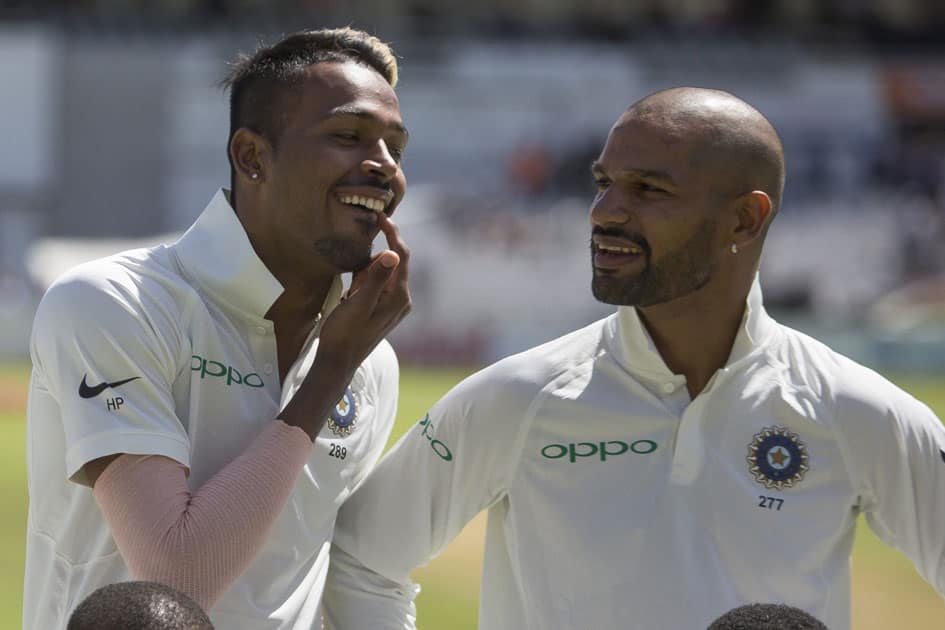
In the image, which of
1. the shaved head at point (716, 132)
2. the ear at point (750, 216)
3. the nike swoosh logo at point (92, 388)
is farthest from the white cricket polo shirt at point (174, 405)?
the ear at point (750, 216)

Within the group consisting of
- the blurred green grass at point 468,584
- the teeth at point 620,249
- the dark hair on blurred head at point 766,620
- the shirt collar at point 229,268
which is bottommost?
the blurred green grass at point 468,584

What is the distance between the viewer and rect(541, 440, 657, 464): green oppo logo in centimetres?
333

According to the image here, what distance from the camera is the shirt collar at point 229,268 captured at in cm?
330

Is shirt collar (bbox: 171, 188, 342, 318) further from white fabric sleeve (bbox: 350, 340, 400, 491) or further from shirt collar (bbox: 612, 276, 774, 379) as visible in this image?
shirt collar (bbox: 612, 276, 774, 379)

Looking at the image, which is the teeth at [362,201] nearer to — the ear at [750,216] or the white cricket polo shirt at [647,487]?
the white cricket polo shirt at [647,487]

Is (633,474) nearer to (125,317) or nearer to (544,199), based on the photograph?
(125,317)

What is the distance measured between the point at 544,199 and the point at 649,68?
4.77 meters

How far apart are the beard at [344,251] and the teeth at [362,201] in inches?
3.3

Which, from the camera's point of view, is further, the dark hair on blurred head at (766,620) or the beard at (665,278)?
the beard at (665,278)

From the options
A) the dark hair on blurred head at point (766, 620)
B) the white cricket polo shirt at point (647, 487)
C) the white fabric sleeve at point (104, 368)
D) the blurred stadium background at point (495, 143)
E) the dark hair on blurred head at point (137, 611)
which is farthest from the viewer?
the blurred stadium background at point (495, 143)

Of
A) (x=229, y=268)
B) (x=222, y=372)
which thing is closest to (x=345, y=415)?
(x=222, y=372)

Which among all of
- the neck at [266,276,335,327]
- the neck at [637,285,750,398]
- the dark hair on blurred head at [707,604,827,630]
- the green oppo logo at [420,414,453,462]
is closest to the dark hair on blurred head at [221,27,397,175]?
the neck at [266,276,335,327]

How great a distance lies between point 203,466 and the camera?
125 inches

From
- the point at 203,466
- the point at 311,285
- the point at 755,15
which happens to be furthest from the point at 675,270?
the point at 755,15
